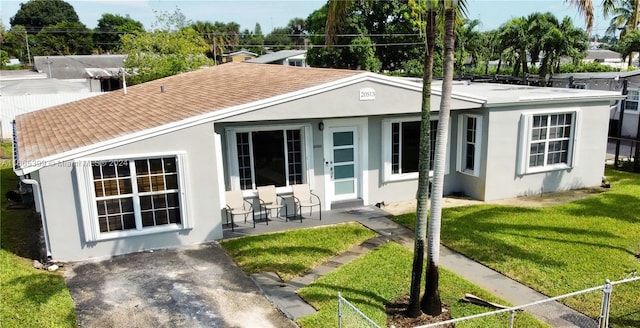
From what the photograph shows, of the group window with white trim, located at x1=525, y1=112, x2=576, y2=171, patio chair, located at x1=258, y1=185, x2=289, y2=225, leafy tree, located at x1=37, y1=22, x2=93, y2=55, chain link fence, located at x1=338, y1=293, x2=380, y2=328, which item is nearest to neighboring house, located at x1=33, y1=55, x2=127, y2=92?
leafy tree, located at x1=37, y1=22, x2=93, y2=55

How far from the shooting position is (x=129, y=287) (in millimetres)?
8555

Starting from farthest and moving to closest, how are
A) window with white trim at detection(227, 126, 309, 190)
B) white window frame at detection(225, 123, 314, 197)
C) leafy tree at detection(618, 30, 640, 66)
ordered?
leafy tree at detection(618, 30, 640, 66) → window with white trim at detection(227, 126, 309, 190) → white window frame at detection(225, 123, 314, 197)

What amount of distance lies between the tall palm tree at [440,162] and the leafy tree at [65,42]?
88.5 metres

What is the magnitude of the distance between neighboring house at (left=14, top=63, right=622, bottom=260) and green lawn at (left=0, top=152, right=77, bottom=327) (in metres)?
0.89

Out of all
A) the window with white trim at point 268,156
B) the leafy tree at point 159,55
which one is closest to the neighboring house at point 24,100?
the leafy tree at point 159,55

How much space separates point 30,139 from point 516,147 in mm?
12706

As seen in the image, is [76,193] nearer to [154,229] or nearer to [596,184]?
[154,229]

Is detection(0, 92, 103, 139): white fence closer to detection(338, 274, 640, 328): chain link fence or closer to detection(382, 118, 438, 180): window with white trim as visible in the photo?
detection(382, 118, 438, 180): window with white trim

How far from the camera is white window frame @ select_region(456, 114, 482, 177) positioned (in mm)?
13562

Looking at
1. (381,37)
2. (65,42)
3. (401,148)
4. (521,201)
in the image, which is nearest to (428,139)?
(401,148)

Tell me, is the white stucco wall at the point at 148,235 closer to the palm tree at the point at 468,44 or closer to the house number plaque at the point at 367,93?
the house number plaque at the point at 367,93

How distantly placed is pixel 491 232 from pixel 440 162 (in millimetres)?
4992

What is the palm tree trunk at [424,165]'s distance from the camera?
6539mm

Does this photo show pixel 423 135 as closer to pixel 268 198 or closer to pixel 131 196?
pixel 268 198
